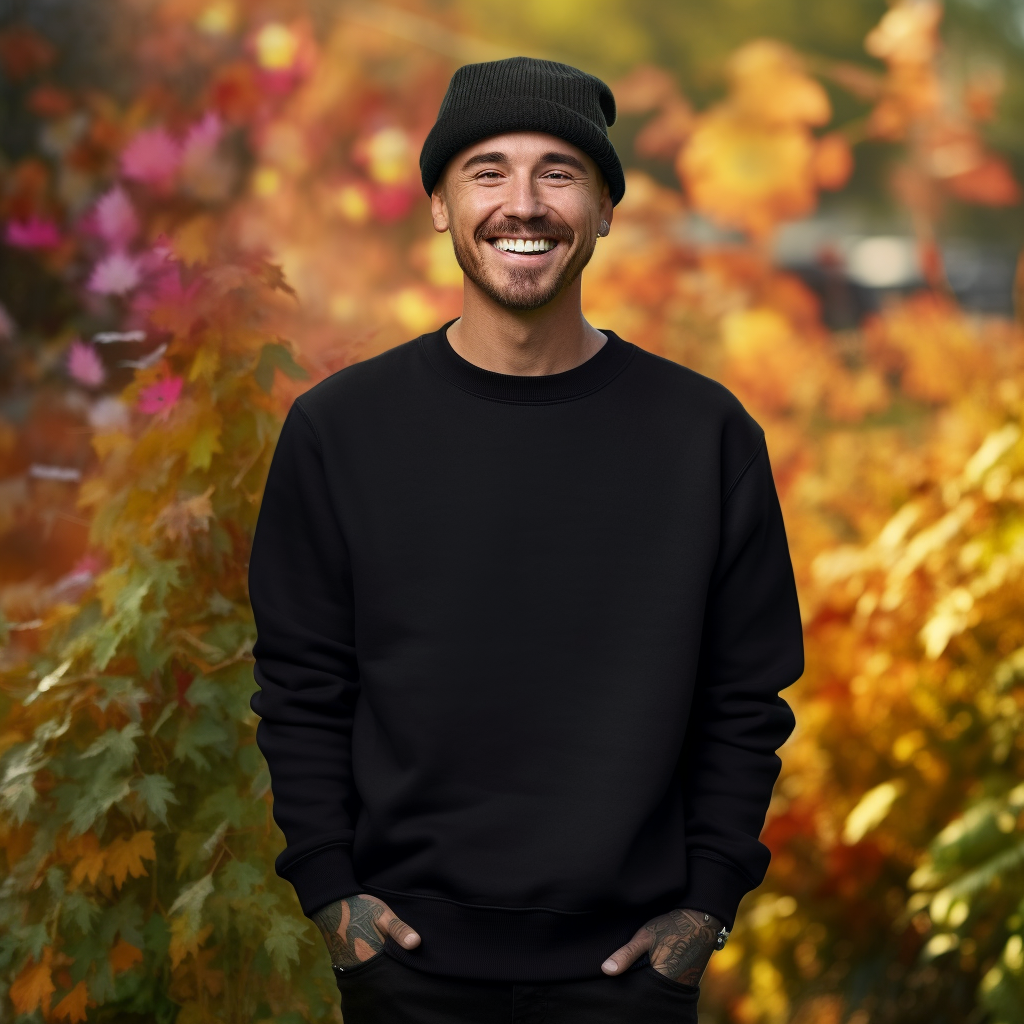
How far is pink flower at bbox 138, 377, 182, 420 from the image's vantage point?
2836mm

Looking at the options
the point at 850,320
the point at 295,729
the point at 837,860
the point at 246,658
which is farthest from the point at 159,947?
the point at 850,320

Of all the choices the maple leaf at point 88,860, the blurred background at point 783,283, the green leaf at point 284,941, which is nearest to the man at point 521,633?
the green leaf at point 284,941

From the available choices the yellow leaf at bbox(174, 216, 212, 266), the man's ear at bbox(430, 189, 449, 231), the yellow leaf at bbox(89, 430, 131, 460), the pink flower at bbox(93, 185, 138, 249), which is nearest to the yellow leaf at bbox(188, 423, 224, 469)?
the yellow leaf at bbox(89, 430, 131, 460)

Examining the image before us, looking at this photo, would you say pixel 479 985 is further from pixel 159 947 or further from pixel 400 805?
pixel 159 947

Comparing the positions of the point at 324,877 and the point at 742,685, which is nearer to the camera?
the point at 324,877

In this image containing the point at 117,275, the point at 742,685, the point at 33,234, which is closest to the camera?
the point at 742,685

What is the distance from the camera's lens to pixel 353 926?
82.7 inches

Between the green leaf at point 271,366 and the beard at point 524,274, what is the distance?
80cm

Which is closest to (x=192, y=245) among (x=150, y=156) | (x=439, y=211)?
(x=150, y=156)

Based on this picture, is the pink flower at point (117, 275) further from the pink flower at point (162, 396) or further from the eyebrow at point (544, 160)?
the eyebrow at point (544, 160)

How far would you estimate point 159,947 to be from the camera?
8.93ft

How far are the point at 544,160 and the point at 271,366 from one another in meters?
0.94

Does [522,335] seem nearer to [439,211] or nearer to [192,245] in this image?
[439,211]

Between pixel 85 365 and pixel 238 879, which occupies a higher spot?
pixel 85 365
